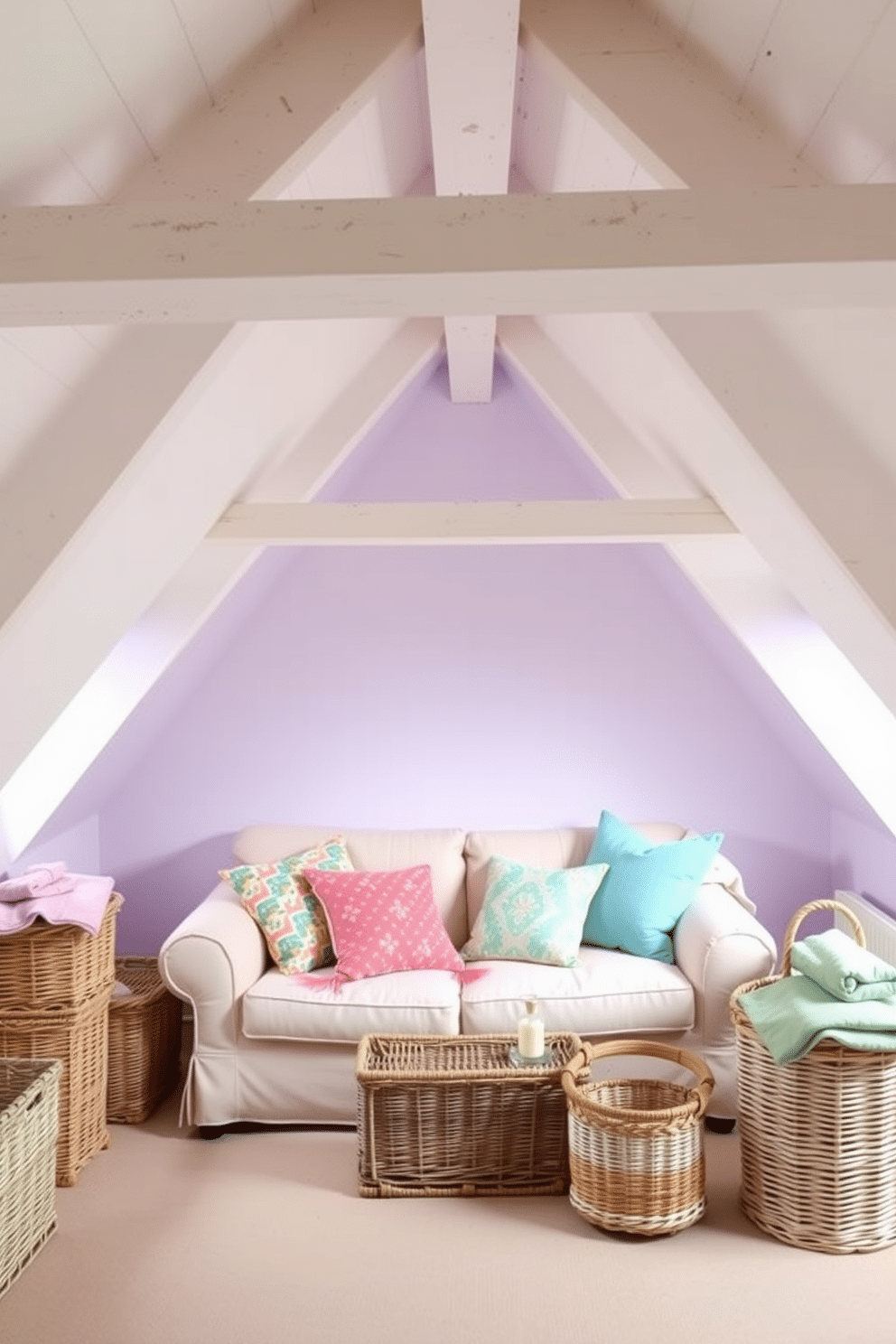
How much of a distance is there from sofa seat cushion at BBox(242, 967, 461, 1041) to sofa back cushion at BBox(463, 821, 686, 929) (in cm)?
64

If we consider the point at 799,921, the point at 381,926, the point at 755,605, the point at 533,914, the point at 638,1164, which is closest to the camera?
the point at 638,1164

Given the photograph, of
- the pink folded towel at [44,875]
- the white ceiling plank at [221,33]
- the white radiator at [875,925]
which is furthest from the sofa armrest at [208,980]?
the white ceiling plank at [221,33]

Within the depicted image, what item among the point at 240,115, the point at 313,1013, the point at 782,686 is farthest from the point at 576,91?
the point at 313,1013

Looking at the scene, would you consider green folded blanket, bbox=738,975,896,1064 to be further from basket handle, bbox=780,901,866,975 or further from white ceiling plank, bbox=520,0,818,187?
white ceiling plank, bbox=520,0,818,187

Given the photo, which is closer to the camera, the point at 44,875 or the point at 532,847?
the point at 44,875

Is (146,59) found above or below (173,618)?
above

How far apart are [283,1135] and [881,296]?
9.54 feet

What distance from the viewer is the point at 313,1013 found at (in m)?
3.49

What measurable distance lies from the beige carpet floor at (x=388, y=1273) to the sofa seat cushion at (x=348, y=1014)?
360 millimetres

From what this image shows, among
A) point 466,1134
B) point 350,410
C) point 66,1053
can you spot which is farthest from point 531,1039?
point 350,410

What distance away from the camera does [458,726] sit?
14.8ft

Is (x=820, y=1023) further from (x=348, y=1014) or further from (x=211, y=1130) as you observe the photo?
(x=211, y=1130)

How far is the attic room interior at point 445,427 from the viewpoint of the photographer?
1.36 m

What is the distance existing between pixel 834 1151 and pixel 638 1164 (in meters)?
0.43
